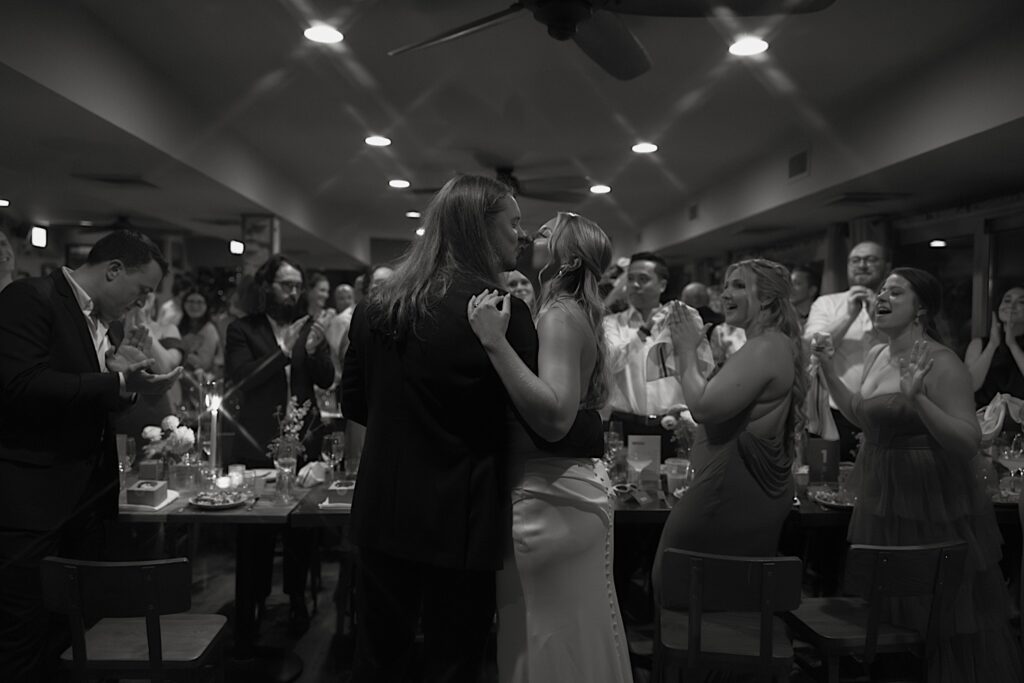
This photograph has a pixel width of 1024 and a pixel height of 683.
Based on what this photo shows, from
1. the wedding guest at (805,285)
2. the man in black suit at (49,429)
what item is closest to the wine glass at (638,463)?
the man in black suit at (49,429)

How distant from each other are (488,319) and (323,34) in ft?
9.33

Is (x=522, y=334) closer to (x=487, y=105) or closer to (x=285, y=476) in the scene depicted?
(x=285, y=476)

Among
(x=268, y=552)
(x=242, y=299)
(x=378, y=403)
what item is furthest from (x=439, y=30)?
(x=378, y=403)

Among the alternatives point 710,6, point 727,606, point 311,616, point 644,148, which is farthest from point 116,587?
point 644,148

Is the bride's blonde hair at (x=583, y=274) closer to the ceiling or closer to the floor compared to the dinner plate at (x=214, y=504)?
closer to the ceiling

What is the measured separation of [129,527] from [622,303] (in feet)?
10.2

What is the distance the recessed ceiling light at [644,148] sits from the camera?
19.1ft

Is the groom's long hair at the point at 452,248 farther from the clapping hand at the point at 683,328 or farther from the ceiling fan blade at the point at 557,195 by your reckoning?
the ceiling fan blade at the point at 557,195

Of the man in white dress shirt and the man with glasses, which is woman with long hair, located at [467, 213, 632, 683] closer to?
the man in white dress shirt

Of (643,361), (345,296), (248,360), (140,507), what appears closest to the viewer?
(140,507)

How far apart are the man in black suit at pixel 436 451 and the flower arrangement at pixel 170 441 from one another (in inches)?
61.4

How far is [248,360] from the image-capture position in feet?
11.7

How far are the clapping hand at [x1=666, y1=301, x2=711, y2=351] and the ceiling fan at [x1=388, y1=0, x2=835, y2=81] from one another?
954 mm

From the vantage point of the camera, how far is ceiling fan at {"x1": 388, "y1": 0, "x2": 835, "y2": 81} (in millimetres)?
2430
